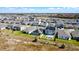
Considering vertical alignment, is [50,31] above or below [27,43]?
above

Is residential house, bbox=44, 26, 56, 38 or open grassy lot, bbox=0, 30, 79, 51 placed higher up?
residential house, bbox=44, 26, 56, 38

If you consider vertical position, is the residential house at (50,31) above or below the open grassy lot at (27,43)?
above

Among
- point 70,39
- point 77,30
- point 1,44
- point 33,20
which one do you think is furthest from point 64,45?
point 1,44

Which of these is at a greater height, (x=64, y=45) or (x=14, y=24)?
(x=14, y=24)
